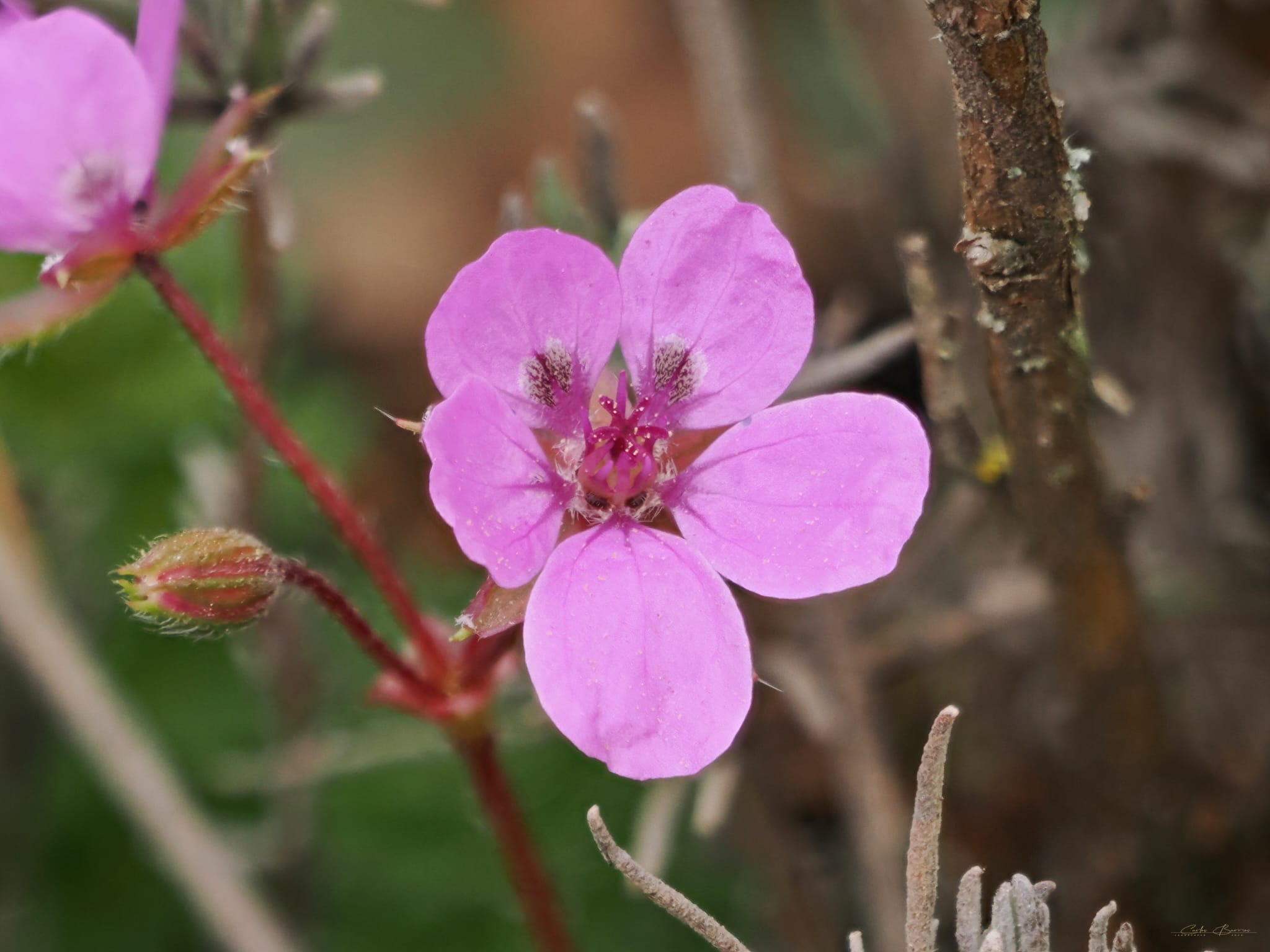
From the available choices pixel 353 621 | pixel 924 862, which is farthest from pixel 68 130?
pixel 924 862

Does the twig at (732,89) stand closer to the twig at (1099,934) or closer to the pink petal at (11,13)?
the pink petal at (11,13)

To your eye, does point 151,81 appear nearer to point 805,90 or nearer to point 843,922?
point 843,922

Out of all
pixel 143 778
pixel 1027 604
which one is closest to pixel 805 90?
pixel 1027 604

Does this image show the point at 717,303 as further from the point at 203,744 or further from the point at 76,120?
the point at 203,744

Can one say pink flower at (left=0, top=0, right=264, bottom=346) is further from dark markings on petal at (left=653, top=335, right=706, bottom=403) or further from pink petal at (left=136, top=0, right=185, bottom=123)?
dark markings on petal at (left=653, top=335, right=706, bottom=403)

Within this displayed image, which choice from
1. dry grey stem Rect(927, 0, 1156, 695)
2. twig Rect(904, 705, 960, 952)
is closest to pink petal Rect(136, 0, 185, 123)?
dry grey stem Rect(927, 0, 1156, 695)

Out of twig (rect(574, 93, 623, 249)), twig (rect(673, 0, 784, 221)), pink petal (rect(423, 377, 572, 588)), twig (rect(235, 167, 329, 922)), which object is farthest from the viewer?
twig (rect(673, 0, 784, 221))
